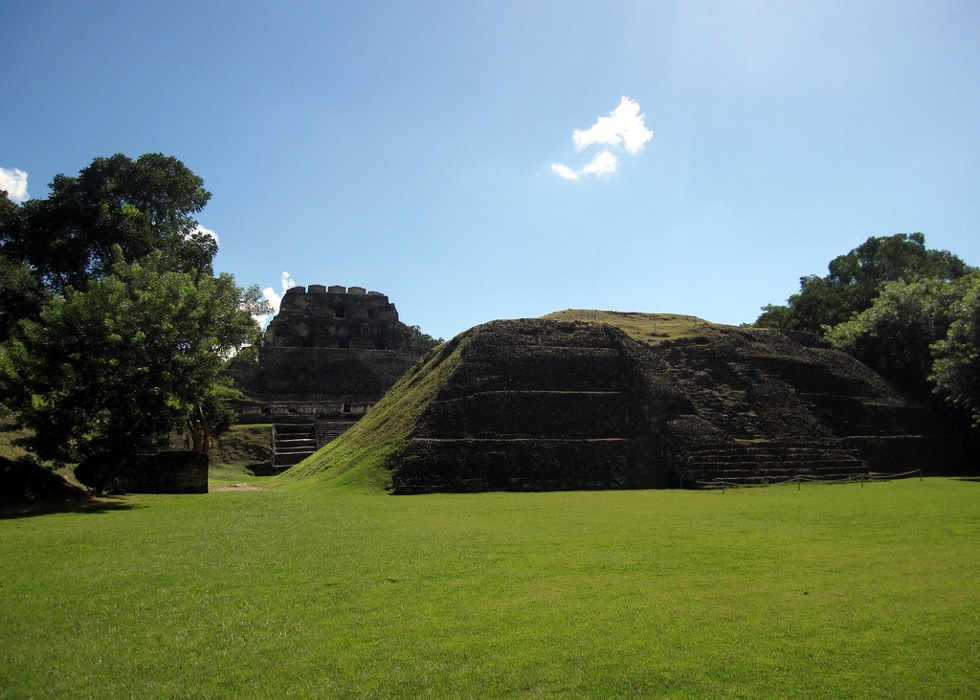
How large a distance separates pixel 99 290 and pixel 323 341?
2231 centimetres

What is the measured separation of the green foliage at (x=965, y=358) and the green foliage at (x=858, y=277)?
1661 cm

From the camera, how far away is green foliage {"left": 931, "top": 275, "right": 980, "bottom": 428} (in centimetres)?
2012

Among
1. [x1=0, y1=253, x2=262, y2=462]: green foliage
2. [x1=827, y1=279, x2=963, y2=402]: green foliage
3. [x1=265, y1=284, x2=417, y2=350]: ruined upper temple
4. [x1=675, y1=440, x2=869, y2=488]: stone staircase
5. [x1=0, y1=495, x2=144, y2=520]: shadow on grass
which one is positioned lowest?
[x1=0, y1=495, x2=144, y2=520]: shadow on grass

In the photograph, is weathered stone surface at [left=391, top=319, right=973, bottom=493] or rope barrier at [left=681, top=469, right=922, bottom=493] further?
weathered stone surface at [left=391, top=319, right=973, bottom=493]

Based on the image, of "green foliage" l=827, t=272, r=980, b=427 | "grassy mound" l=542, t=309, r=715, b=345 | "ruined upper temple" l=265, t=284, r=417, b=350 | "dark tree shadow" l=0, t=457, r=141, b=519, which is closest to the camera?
"dark tree shadow" l=0, t=457, r=141, b=519

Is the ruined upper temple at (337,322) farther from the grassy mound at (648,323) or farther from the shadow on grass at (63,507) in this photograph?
the shadow on grass at (63,507)

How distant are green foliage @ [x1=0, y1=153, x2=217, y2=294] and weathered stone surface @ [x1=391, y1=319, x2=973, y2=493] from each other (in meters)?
13.1

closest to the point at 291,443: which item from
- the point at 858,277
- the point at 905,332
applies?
the point at 905,332

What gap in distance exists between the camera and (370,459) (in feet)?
56.6

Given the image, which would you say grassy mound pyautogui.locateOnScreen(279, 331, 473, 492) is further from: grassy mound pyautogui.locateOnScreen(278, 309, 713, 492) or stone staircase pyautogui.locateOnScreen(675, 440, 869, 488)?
stone staircase pyautogui.locateOnScreen(675, 440, 869, 488)

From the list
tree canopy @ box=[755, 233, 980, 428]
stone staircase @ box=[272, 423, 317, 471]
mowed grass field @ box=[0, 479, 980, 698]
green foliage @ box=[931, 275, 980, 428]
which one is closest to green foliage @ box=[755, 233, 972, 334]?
tree canopy @ box=[755, 233, 980, 428]

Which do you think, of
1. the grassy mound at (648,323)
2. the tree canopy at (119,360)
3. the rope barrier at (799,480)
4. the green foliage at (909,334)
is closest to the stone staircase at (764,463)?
the rope barrier at (799,480)

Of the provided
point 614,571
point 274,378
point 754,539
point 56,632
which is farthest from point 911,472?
point 274,378

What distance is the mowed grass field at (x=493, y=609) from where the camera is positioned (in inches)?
161
